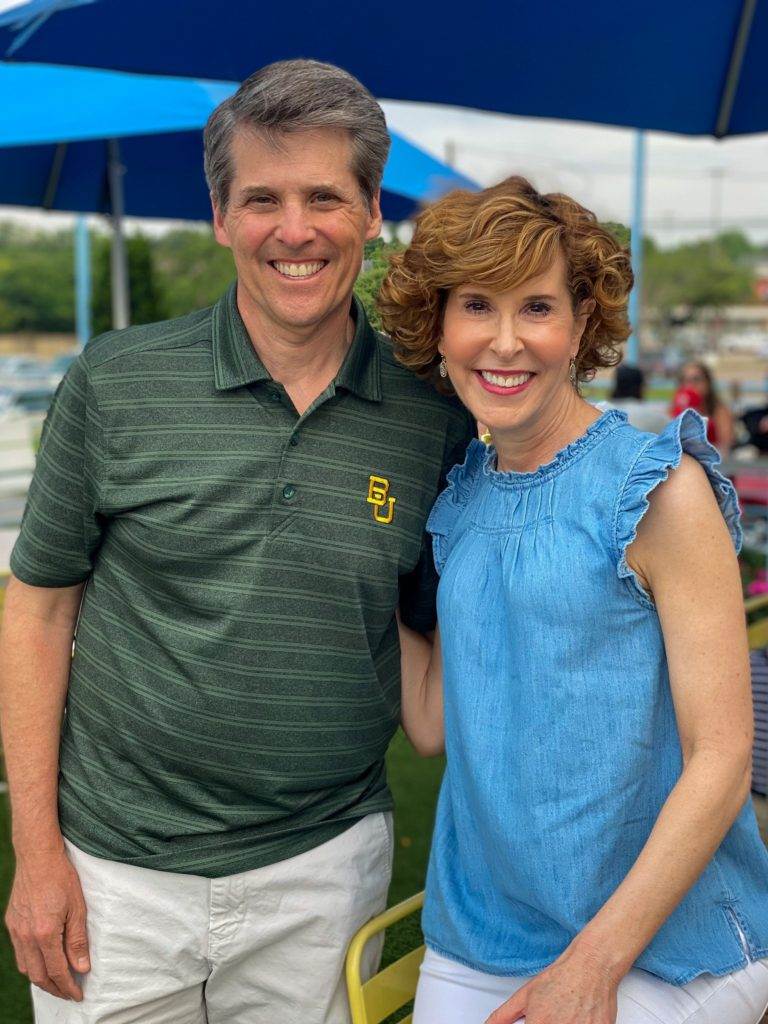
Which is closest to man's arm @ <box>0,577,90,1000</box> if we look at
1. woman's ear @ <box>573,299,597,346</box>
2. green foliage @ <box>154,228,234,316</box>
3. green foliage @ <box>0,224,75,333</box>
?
woman's ear @ <box>573,299,597,346</box>

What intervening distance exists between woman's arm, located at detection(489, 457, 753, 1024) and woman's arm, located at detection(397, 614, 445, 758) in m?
0.54

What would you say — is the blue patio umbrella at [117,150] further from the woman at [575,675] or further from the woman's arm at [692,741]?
the woman's arm at [692,741]

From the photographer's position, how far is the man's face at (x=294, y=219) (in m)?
1.71

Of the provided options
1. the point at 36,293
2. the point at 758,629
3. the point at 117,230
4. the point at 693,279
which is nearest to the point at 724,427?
the point at 117,230

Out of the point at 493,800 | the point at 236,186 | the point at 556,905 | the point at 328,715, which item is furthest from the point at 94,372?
the point at 556,905

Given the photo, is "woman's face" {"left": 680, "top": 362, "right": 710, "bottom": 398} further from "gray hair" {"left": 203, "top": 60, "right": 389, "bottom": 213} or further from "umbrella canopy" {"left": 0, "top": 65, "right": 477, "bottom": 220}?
"gray hair" {"left": 203, "top": 60, "right": 389, "bottom": 213}

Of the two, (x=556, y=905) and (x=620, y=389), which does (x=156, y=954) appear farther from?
(x=620, y=389)

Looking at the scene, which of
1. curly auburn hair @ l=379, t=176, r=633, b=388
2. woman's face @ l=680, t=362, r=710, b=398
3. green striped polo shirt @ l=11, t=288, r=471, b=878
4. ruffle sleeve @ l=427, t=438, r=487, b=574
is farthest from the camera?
woman's face @ l=680, t=362, r=710, b=398

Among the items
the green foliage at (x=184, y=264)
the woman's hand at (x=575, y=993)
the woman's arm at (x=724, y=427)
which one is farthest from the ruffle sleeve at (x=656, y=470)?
the green foliage at (x=184, y=264)

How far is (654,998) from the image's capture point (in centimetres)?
154

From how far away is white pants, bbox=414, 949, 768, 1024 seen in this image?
153cm

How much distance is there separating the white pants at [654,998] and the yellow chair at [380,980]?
110 millimetres

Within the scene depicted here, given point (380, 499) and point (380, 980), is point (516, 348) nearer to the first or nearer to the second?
point (380, 499)

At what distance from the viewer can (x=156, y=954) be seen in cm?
179
